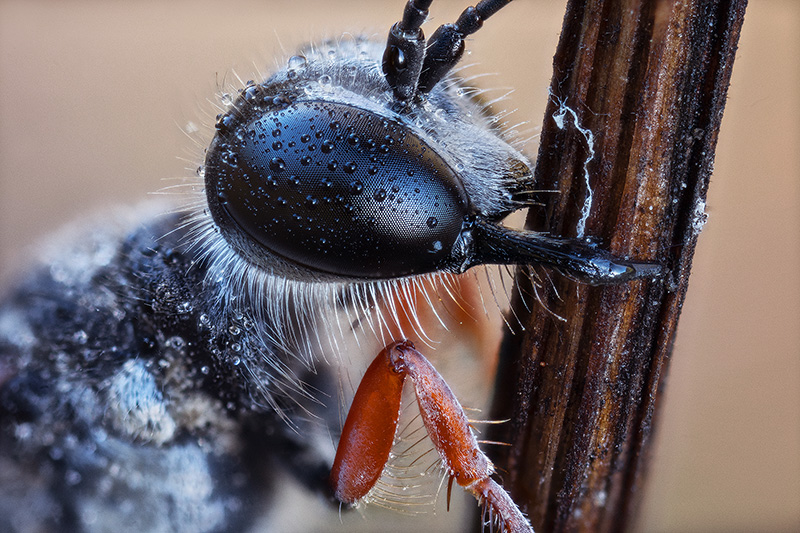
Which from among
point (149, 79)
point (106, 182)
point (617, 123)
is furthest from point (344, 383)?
point (149, 79)

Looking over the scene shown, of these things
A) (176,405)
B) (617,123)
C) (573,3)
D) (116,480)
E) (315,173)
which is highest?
(573,3)

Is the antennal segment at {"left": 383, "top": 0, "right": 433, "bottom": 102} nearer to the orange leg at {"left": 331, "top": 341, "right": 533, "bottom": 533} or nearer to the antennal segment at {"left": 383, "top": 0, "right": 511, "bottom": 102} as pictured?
the antennal segment at {"left": 383, "top": 0, "right": 511, "bottom": 102}

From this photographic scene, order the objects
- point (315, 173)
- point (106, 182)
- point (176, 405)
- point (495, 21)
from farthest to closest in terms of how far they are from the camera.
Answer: point (106, 182) → point (495, 21) → point (176, 405) → point (315, 173)

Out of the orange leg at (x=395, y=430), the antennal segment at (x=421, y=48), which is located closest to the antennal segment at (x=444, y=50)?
the antennal segment at (x=421, y=48)

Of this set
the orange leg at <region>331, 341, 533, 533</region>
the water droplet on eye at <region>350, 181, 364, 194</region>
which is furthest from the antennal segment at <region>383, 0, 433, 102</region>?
the orange leg at <region>331, 341, 533, 533</region>

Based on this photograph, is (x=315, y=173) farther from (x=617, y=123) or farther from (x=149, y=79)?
(x=149, y=79)

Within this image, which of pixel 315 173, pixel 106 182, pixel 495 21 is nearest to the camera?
pixel 315 173

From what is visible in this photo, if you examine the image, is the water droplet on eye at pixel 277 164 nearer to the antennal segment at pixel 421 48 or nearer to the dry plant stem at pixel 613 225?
the antennal segment at pixel 421 48

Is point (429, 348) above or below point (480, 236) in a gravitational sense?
below
